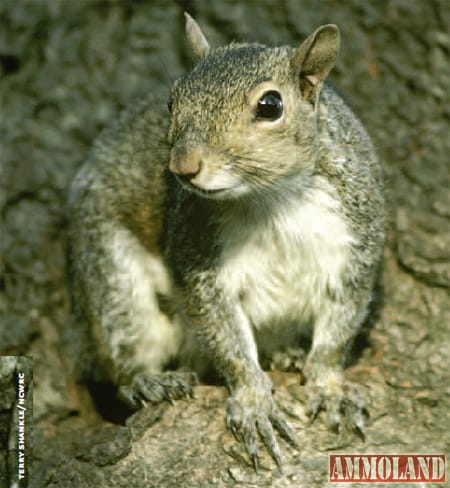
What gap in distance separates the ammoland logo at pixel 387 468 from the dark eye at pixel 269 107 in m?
1.37

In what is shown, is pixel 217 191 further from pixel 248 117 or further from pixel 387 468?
pixel 387 468

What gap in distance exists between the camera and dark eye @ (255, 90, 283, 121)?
3.28 metres

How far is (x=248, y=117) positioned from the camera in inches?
127

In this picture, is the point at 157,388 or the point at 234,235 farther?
the point at 157,388

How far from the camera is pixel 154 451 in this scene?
3.65m

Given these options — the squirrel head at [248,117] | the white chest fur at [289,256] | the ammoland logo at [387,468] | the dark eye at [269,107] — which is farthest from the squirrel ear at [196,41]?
the ammoland logo at [387,468]

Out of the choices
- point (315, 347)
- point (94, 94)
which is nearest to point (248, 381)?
point (315, 347)

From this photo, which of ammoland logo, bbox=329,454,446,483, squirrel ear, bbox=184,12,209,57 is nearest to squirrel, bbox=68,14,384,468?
squirrel ear, bbox=184,12,209,57

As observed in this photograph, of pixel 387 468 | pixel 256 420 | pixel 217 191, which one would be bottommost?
pixel 387 468

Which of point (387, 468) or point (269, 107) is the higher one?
point (269, 107)

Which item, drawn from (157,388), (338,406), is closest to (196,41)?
(157,388)

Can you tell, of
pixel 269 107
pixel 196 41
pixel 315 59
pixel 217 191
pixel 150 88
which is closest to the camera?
pixel 217 191

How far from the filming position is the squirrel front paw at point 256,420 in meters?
3.55

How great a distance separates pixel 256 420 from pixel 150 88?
2.27 m
